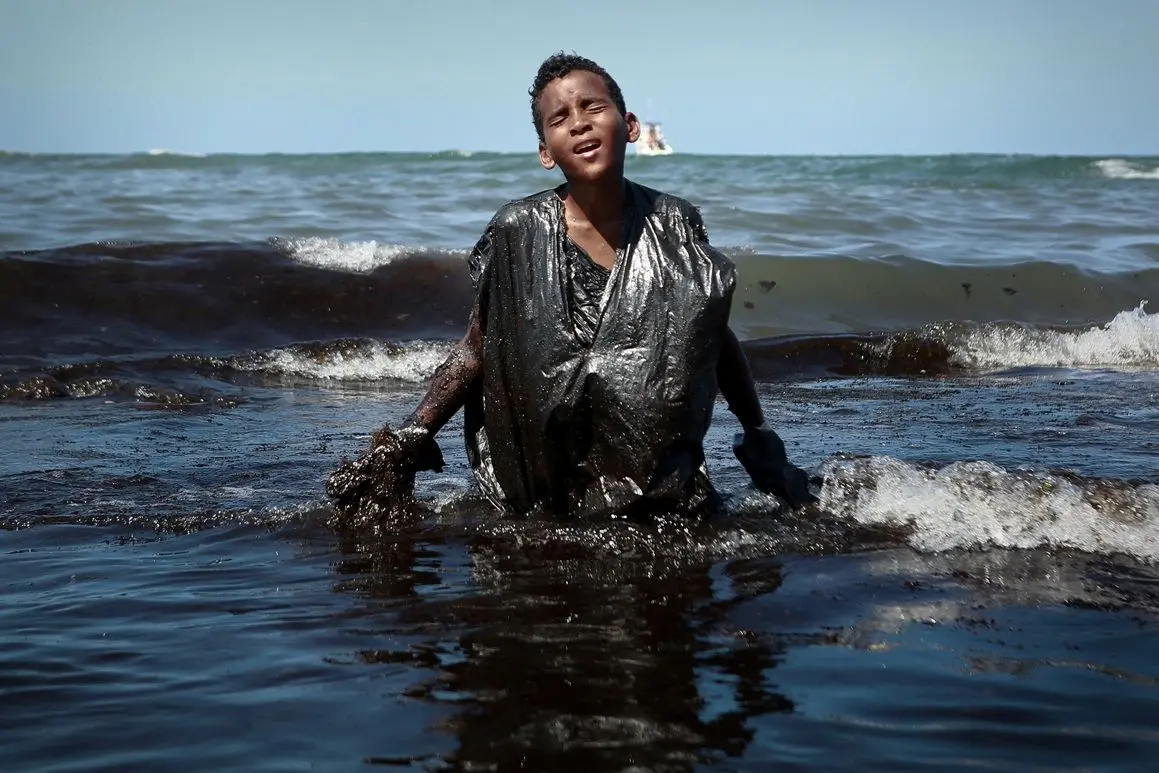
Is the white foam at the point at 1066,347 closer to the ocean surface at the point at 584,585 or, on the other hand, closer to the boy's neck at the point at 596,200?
the ocean surface at the point at 584,585

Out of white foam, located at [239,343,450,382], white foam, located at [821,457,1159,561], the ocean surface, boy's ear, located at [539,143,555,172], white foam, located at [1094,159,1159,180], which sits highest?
white foam, located at [1094,159,1159,180]

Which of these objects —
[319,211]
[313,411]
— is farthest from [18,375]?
[319,211]

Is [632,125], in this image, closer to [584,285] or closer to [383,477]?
[584,285]

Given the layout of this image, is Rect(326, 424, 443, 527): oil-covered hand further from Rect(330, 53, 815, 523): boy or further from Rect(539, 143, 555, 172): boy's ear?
Rect(539, 143, 555, 172): boy's ear

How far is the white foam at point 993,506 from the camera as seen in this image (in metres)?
4.04

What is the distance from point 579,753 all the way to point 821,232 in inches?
491

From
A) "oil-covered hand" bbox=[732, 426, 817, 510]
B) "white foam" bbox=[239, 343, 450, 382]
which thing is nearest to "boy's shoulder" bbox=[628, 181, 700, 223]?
"oil-covered hand" bbox=[732, 426, 817, 510]

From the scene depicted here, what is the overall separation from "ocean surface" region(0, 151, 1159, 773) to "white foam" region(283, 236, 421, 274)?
7.95ft

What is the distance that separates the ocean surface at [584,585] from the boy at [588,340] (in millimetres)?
167

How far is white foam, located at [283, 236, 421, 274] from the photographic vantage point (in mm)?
11359

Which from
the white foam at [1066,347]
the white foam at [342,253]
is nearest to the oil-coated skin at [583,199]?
the white foam at [1066,347]

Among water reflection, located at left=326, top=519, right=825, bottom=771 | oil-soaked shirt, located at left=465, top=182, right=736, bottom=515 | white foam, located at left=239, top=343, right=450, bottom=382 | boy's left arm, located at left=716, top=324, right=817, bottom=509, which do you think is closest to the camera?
water reflection, located at left=326, top=519, right=825, bottom=771

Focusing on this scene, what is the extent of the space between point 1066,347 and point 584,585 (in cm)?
632

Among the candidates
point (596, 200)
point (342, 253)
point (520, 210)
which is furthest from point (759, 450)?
point (342, 253)
